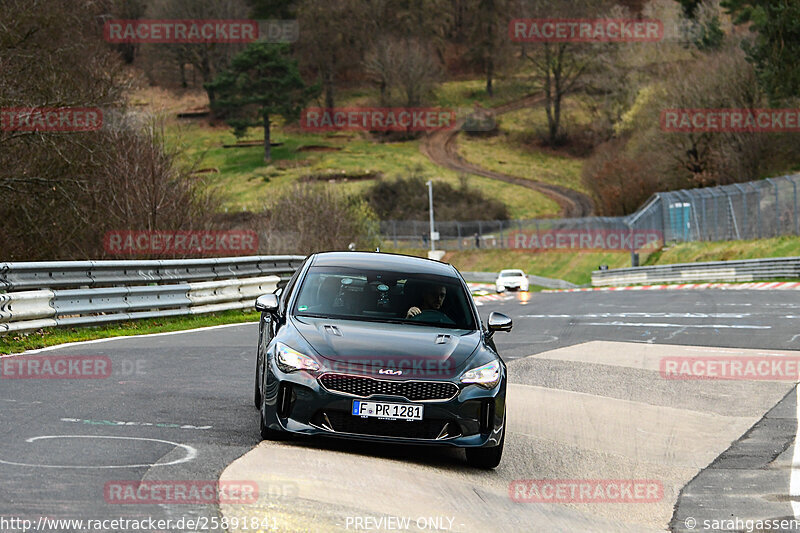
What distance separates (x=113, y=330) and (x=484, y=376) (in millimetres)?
10536

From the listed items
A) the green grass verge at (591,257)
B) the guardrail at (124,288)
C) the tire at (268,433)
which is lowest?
the green grass verge at (591,257)

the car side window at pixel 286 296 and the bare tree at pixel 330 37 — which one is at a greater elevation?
the bare tree at pixel 330 37

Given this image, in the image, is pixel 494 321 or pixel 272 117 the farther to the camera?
pixel 272 117

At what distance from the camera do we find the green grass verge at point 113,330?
14.7m

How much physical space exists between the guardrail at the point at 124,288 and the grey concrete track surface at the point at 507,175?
78.0m

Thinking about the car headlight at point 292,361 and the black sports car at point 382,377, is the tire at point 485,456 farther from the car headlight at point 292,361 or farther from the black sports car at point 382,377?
the car headlight at point 292,361

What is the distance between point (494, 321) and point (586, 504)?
216 cm

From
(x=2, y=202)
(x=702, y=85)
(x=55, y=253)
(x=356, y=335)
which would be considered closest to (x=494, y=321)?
(x=356, y=335)

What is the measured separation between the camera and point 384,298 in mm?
9320

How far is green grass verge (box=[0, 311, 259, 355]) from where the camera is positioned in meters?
14.7

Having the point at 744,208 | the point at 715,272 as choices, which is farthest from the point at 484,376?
the point at 744,208

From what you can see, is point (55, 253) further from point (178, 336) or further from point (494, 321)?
point (494, 321)

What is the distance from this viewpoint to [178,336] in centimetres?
1720

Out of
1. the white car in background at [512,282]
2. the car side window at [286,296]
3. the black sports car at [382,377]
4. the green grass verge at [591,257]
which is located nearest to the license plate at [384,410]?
the black sports car at [382,377]
